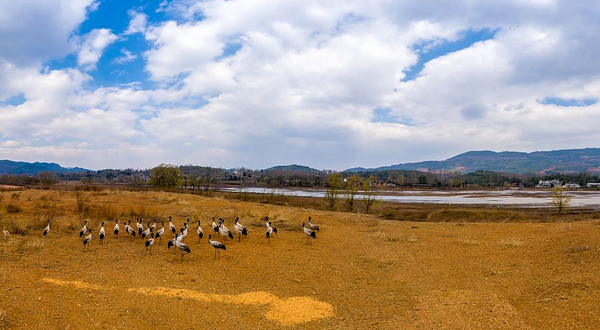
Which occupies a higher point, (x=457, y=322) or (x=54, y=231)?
(x=54, y=231)

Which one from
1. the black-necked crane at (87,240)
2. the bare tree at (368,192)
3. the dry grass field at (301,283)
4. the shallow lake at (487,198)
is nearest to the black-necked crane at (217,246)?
the dry grass field at (301,283)

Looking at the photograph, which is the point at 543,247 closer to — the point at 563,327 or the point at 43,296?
the point at 563,327

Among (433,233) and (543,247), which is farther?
(433,233)

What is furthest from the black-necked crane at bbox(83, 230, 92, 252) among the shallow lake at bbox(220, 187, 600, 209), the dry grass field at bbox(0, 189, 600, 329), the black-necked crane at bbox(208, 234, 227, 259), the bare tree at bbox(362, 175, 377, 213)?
the shallow lake at bbox(220, 187, 600, 209)

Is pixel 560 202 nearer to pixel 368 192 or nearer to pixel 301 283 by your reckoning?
pixel 368 192

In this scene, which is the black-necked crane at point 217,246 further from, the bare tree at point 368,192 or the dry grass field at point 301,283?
the bare tree at point 368,192

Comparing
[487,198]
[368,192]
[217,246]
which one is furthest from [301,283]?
[487,198]

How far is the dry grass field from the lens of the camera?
848cm

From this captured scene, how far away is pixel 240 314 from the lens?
895 cm

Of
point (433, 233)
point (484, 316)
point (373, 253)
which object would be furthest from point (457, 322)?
point (433, 233)

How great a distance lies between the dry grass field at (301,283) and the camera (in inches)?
334

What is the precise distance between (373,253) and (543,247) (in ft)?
21.1

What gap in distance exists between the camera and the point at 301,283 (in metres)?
11.5

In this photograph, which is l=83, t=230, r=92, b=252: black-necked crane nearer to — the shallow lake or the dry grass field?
the dry grass field
